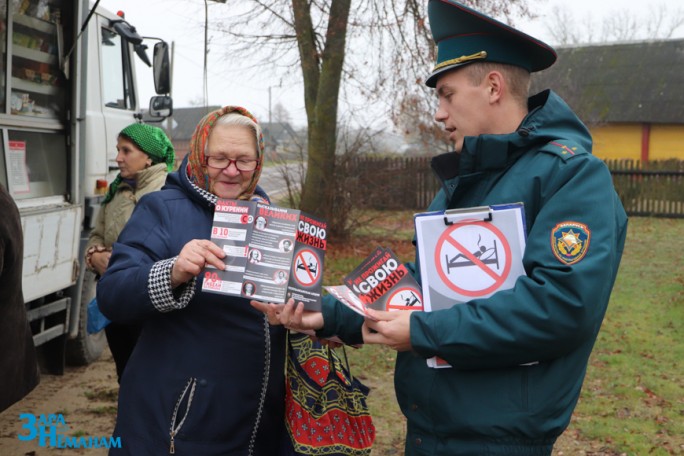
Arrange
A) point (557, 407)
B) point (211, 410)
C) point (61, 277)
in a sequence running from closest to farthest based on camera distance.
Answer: point (557, 407)
point (211, 410)
point (61, 277)

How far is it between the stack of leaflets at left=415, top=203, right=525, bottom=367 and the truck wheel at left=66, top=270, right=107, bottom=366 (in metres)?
4.57

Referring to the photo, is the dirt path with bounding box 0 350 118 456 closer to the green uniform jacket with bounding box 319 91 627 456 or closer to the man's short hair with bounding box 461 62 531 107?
the green uniform jacket with bounding box 319 91 627 456

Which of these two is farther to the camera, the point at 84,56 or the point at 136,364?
the point at 84,56

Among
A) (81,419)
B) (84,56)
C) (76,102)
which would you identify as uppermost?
(84,56)

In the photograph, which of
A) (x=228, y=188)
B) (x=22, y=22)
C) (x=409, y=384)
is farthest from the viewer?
(x=22, y=22)

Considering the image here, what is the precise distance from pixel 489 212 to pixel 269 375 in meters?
1.05

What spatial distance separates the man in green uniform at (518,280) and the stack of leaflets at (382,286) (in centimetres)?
7

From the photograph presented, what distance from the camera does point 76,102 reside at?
500cm

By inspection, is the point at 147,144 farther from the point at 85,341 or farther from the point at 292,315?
the point at 292,315

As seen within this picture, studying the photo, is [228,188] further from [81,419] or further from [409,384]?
[81,419]

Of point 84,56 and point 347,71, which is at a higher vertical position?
point 347,71

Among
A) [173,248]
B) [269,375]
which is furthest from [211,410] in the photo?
[173,248]

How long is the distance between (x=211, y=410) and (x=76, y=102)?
11.2 ft

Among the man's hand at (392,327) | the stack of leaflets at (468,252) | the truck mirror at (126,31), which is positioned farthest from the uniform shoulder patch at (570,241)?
the truck mirror at (126,31)
